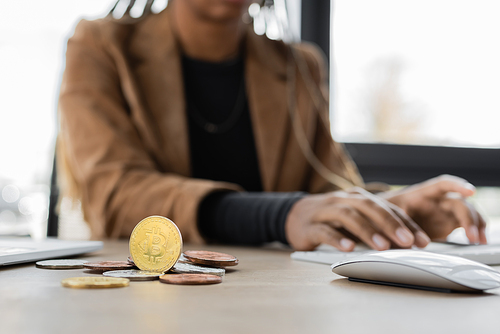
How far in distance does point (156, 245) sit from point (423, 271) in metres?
0.24

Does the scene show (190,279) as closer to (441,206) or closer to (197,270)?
(197,270)

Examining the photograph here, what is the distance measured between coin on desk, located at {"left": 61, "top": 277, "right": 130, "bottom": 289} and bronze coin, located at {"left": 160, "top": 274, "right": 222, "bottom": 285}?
1.3 inches

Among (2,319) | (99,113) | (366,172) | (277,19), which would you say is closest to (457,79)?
(366,172)

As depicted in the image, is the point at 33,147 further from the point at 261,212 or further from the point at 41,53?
the point at 261,212

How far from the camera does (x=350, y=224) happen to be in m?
0.61

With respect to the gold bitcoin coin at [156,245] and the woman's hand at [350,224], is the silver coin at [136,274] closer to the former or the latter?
the gold bitcoin coin at [156,245]

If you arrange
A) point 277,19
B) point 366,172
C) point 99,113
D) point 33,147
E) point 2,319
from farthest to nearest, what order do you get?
point 366,172, point 33,147, point 277,19, point 99,113, point 2,319

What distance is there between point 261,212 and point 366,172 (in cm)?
130

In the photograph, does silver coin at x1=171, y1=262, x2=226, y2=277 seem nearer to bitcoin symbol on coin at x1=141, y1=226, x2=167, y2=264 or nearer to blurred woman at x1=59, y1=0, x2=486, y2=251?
bitcoin symbol on coin at x1=141, y1=226, x2=167, y2=264

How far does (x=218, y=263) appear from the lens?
0.46m

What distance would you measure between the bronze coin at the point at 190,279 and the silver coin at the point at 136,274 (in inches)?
0.5

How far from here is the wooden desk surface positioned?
0.25m

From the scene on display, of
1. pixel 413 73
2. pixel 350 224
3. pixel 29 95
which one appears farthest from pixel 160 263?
pixel 413 73

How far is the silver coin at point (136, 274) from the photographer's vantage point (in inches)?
15.5
